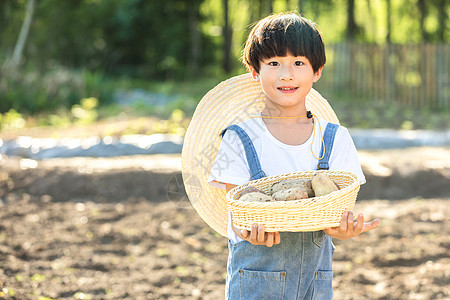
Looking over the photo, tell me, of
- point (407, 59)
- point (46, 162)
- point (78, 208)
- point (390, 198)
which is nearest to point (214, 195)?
point (78, 208)

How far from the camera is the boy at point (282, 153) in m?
1.89

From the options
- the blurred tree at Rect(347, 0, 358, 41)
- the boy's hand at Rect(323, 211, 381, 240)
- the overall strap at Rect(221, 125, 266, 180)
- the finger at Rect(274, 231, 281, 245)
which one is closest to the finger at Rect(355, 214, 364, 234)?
the boy's hand at Rect(323, 211, 381, 240)

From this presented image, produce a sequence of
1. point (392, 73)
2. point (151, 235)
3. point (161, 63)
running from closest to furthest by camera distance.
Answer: point (151, 235) < point (392, 73) < point (161, 63)

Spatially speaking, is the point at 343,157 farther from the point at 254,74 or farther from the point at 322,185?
the point at 254,74

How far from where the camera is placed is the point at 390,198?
5.83m

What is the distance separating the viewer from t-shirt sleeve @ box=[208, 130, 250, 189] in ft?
6.27

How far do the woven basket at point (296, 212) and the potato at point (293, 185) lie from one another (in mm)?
101

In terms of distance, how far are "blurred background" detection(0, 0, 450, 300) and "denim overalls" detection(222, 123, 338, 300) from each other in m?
0.61

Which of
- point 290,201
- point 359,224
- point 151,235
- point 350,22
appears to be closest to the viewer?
point 290,201

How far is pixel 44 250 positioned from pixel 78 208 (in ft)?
3.90

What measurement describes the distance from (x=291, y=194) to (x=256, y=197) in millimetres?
105

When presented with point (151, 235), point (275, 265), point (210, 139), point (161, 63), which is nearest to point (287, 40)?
point (210, 139)

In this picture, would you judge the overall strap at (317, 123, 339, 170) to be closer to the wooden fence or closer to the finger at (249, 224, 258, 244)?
the finger at (249, 224, 258, 244)

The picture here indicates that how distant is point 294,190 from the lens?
1.75m
